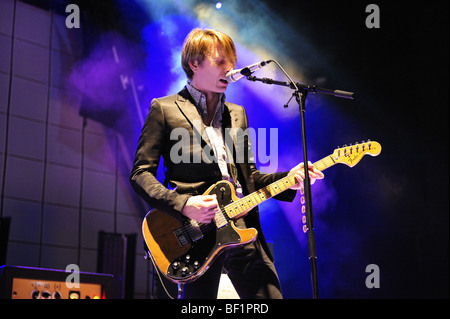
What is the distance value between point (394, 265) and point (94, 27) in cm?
530

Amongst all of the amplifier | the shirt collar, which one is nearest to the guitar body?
the shirt collar

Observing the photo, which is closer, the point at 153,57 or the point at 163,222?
the point at 163,222

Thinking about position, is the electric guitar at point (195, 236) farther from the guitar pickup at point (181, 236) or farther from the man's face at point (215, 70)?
the man's face at point (215, 70)

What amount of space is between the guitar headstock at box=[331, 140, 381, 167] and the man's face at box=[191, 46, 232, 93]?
0.82 metres

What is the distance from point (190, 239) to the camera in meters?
2.41

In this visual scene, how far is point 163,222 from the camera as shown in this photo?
2471 mm

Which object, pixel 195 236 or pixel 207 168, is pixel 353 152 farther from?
pixel 195 236

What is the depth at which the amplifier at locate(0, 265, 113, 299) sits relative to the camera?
3535 mm

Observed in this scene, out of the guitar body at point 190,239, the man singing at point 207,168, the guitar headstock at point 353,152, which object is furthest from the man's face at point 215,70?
the guitar headstock at point 353,152

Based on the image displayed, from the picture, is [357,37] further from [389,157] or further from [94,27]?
[94,27]

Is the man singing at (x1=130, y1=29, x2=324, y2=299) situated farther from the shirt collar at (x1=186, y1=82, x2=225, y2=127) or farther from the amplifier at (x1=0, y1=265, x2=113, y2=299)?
the amplifier at (x1=0, y1=265, x2=113, y2=299)

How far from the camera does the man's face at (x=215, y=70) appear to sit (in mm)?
2688
